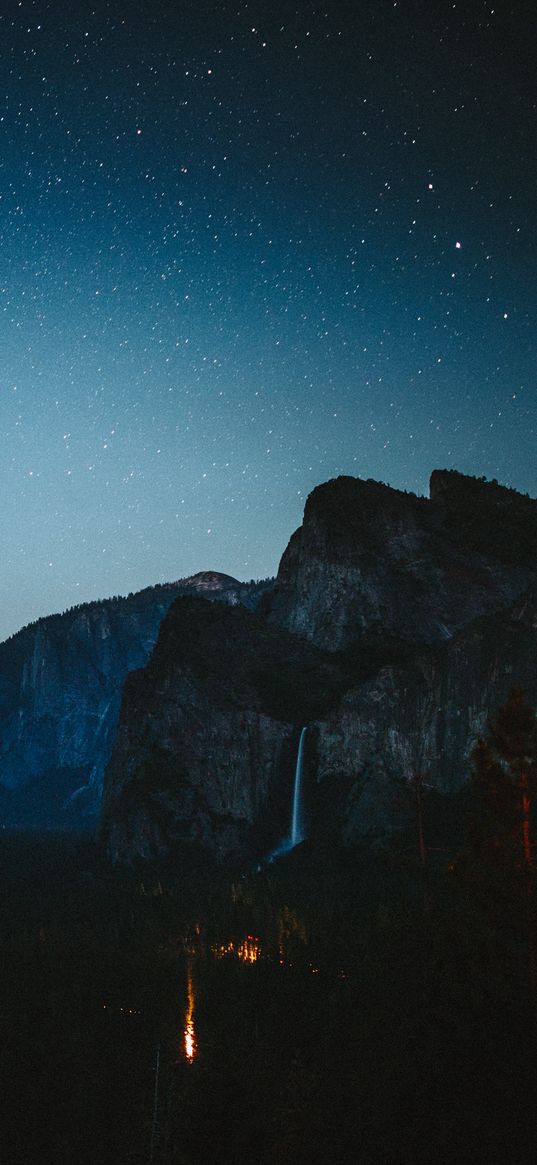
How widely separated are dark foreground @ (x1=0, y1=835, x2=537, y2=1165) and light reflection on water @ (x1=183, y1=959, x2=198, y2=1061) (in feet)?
0.66

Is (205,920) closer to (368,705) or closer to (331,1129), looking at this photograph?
(368,705)

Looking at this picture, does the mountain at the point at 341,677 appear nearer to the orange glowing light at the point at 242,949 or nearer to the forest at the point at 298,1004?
the forest at the point at 298,1004

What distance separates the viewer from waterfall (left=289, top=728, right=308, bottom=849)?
122m

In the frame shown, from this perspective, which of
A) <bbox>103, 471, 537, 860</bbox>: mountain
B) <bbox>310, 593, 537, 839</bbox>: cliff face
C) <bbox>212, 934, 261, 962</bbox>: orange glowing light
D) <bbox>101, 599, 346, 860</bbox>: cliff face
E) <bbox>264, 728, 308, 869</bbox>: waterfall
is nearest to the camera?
<bbox>212, 934, 261, 962</bbox>: orange glowing light

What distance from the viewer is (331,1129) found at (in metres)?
34.6

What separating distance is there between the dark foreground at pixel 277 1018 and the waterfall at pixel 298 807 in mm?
10093

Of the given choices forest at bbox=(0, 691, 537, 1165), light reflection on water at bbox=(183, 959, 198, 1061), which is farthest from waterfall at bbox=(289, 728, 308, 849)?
light reflection on water at bbox=(183, 959, 198, 1061)

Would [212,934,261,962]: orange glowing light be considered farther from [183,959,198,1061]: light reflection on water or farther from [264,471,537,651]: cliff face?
[264,471,537,651]: cliff face

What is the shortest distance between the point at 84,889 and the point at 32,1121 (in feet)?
202

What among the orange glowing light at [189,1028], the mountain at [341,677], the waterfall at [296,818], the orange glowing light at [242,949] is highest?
the mountain at [341,677]

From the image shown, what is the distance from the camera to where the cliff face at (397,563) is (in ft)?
453

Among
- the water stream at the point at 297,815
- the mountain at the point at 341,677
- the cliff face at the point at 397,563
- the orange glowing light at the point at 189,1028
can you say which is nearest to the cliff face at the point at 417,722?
the mountain at the point at 341,677

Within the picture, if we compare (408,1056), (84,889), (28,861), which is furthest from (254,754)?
(408,1056)

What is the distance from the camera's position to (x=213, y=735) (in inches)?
5084
